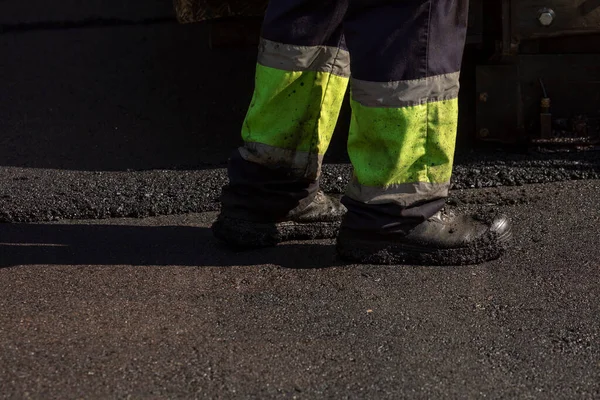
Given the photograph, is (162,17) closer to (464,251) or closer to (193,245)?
(193,245)

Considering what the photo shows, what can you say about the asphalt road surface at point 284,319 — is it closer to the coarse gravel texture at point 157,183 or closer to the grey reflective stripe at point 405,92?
the coarse gravel texture at point 157,183

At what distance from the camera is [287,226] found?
3.12 metres

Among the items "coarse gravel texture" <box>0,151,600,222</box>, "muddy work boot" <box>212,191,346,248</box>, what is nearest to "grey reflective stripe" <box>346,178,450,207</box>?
"muddy work boot" <box>212,191,346,248</box>

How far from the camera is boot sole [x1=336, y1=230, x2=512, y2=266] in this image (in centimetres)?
286

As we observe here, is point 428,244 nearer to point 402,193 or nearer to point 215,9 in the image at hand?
point 402,193

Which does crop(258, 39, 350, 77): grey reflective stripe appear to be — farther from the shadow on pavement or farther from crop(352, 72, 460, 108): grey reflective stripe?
the shadow on pavement

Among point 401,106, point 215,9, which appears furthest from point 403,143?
point 215,9

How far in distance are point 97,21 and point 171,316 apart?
360 centimetres

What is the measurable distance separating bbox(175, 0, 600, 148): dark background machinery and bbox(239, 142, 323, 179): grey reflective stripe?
4.26 ft

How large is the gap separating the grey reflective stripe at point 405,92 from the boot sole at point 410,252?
458 millimetres

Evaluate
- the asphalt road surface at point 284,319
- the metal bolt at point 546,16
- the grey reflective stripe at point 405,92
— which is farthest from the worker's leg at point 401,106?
the metal bolt at point 546,16

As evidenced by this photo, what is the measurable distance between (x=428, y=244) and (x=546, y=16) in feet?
4.77

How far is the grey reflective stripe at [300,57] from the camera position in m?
2.89

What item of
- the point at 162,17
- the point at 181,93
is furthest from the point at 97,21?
the point at 181,93
